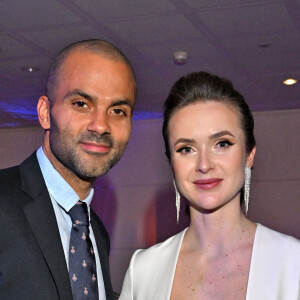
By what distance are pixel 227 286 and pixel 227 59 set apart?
14.5 ft

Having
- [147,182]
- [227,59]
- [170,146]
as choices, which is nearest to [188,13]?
[227,59]

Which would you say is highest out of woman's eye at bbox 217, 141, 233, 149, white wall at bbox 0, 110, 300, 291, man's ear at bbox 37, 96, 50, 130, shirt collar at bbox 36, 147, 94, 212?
white wall at bbox 0, 110, 300, 291

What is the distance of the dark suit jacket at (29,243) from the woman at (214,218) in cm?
47

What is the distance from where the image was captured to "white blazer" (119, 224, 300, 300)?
204cm

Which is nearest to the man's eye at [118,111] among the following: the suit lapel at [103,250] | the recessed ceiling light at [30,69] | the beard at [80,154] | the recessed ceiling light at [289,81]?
the beard at [80,154]

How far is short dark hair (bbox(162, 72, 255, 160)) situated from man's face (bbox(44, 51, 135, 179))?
0.19m

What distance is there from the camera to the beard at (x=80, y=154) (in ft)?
7.25

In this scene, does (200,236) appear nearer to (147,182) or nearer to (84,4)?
(84,4)

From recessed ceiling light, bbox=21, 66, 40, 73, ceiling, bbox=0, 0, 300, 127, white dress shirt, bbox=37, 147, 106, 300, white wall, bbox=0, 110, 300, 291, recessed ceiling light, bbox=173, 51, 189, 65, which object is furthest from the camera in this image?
white wall, bbox=0, 110, 300, 291

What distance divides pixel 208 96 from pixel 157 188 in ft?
23.0

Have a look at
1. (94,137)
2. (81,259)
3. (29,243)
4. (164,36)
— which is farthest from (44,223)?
(164,36)

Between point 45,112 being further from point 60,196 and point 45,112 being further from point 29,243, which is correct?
point 29,243

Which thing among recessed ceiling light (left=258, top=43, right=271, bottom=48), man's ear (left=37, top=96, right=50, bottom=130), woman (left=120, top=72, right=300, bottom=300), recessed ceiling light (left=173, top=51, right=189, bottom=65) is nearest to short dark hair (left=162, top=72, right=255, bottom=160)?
woman (left=120, top=72, right=300, bottom=300)

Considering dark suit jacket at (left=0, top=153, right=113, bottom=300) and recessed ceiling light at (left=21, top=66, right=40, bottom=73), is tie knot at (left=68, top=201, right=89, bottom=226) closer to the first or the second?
dark suit jacket at (left=0, top=153, right=113, bottom=300)
